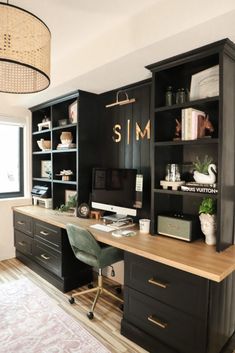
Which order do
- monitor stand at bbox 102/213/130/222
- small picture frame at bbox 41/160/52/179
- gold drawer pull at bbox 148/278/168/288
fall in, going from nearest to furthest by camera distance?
gold drawer pull at bbox 148/278/168/288 → monitor stand at bbox 102/213/130/222 → small picture frame at bbox 41/160/52/179

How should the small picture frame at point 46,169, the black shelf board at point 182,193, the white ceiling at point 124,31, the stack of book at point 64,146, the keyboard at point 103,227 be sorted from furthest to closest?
the small picture frame at point 46,169 → the stack of book at point 64,146 → the keyboard at point 103,227 → the black shelf board at point 182,193 → the white ceiling at point 124,31

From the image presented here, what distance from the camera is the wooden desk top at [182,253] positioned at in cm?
144

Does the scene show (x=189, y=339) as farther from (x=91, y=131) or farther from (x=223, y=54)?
(x=91, y=131)

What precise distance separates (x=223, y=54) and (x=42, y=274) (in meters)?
2.88

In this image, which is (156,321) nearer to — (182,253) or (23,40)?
(182,253)

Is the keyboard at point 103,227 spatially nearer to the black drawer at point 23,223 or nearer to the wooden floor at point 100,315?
the wooden floor at point 100,315

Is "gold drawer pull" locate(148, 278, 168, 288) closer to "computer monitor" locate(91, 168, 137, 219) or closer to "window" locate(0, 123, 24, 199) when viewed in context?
"computer monitor" locate(91, 168, 137, 219)

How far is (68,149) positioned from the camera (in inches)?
117

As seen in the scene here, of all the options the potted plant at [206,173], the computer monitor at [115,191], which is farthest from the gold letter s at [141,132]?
the potted plant at [206,173]

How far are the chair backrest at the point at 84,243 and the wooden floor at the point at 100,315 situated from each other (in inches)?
19.5

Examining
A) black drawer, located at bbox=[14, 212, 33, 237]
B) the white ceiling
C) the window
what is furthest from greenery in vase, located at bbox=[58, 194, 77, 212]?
the white ceiling

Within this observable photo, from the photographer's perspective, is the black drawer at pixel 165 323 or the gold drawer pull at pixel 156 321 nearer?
the black drawer at pixel 165 323

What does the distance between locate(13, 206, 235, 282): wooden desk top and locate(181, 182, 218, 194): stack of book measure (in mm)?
412

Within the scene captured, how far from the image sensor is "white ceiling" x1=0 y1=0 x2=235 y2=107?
1416mm
